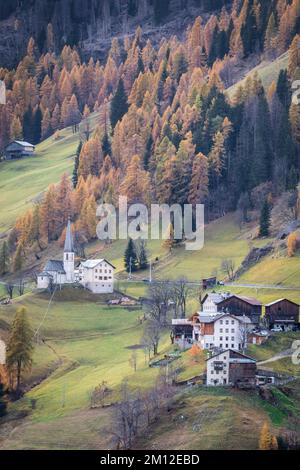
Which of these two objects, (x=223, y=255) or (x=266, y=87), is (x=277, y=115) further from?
(x=223, y=255)

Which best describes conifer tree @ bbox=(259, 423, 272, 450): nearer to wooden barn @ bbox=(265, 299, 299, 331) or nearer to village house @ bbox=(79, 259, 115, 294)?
wooden barn @ bbox=(265, 299, 299, 331)

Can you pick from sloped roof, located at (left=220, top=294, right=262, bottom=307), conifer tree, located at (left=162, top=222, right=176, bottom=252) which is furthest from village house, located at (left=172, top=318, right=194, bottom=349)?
conifer tree, located at (left=162, top=222, right=176, bottom=252)

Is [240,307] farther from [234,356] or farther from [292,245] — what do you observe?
[292,245]

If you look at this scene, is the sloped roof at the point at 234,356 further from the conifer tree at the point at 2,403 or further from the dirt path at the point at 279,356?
the conifer tree at the point at 2,403

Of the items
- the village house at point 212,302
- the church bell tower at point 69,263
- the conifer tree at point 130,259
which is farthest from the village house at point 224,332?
the conifer tree at point 130,259

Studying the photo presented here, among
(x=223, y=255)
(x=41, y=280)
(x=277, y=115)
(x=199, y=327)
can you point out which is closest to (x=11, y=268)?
(x=41, y=280)

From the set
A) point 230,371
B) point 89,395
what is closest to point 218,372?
point 230,371
